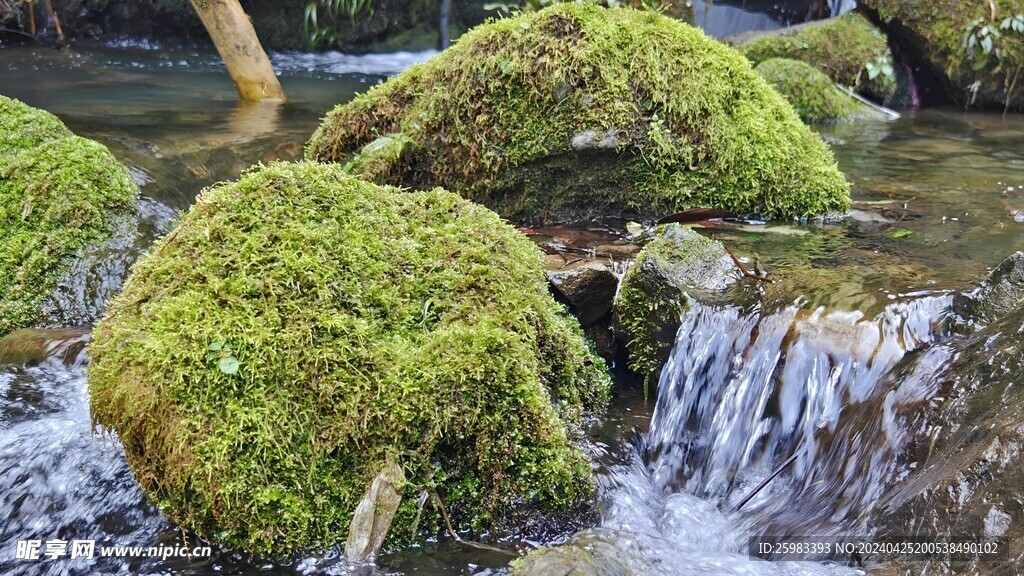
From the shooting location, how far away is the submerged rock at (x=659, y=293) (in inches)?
146

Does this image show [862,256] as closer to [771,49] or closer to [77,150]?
[77,150]

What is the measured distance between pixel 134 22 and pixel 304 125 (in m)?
9.95

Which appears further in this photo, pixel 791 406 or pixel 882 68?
pixel 882 68

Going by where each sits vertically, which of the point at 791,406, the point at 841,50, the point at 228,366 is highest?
the point at 841,50

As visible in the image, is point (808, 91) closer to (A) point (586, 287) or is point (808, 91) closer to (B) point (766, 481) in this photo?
(A) point (586, 287)

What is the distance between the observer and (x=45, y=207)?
15.6 ft

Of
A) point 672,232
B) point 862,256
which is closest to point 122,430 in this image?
point 672,232

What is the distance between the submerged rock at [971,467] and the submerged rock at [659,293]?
3.75ft

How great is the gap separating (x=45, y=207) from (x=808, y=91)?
8.44 m

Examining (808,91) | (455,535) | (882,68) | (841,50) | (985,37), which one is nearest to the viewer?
(455,535)

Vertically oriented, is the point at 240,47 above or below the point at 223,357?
above

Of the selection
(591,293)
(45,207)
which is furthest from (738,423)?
(45,207)

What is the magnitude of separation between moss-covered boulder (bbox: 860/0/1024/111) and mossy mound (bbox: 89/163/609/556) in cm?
953

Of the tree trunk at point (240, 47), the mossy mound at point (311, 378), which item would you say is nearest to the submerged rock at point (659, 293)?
the mossy mound at point (311, 378)
